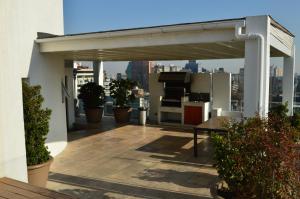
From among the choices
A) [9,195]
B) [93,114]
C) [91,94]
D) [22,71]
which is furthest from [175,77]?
[9,195]

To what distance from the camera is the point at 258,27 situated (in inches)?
212

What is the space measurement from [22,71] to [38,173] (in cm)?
289

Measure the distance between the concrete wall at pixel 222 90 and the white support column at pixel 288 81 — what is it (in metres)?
2.57

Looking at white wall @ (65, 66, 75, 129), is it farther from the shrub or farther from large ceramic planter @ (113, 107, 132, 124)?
the shrub

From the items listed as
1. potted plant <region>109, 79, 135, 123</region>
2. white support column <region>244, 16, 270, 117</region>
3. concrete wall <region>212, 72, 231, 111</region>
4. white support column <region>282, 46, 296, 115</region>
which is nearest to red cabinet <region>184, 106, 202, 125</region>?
concrete wall <region>212, 72, 231, 111</region>

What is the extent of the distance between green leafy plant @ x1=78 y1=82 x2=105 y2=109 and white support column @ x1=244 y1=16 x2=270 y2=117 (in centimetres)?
944

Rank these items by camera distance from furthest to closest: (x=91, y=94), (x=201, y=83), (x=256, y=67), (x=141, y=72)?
(x=141, y=72), (x=91, y=94), (x=201, y=83), (x=256, y=67)

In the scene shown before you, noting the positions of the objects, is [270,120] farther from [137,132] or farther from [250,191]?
[137,132]

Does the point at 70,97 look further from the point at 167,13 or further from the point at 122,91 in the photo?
the point at 167,13

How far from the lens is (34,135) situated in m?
5.57

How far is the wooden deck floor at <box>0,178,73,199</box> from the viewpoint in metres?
3.98

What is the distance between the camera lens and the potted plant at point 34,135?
5.50m

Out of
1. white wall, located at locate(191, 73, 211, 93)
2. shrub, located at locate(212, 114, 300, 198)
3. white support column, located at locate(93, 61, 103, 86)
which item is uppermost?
white support column, located at locate(93, 61, 103, 86)

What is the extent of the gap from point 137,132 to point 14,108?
301 inches
